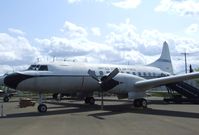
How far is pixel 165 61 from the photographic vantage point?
3997 cm

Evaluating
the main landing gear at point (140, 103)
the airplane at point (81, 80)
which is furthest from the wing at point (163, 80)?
the main landing gear at point (140, 103)

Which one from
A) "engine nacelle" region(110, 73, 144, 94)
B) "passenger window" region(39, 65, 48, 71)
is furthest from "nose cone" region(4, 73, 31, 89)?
"engine nacelle" region(110, 73, 144, 94)

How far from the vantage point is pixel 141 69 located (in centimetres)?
3212

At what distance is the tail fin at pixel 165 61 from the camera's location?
127 ft

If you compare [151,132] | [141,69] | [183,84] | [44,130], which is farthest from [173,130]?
[183,84]

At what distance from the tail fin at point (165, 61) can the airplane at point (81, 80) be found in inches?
418

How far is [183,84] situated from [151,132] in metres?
23.7

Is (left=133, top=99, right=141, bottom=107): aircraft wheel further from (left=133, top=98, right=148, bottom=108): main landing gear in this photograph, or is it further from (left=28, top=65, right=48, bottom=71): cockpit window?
(left=28, top=65, right=48, bottom=71): cockpit window

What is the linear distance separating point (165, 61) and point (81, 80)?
16269 millimetres

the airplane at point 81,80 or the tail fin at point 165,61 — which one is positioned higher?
the tail fin at point 165,61

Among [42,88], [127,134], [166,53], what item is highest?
[166,53]

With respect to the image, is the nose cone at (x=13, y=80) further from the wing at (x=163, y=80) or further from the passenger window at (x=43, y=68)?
the wing at (x=163, y=80)

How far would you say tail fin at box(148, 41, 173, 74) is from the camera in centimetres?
3875

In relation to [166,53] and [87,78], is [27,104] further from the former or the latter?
[166,53]
